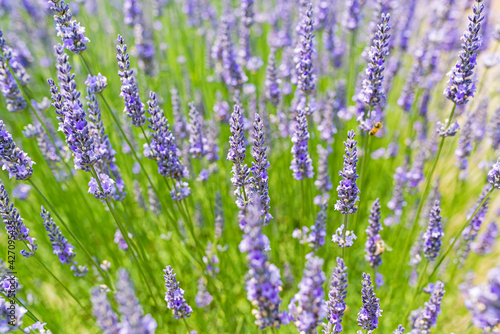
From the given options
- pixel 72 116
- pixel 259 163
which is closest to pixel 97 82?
pixel 72 116

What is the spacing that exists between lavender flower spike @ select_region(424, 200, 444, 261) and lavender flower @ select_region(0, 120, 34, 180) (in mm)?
2759

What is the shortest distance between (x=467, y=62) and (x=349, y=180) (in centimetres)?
109

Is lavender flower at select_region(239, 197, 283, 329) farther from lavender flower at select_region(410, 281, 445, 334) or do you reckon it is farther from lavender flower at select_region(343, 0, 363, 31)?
lavender flower at select_region(343, 0, 363, 31)

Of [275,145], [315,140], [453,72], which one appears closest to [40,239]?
[275,145]

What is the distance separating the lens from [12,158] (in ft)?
7.82

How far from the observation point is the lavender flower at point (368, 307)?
211cm

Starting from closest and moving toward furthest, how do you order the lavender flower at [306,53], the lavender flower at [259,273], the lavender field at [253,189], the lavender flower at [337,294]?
the lavender flower at [259,273] < the lavender flower at [337,294] < the lavender field at [253,189] < the lavender flower at [306,53]

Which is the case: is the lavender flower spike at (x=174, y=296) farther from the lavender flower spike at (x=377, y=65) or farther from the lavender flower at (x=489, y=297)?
the lavender flower spike at (x=377, y=65)

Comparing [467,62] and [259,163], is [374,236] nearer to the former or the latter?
[259,163]

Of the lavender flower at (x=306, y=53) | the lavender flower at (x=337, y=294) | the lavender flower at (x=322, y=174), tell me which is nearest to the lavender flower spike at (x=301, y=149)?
the lavender flower at (x=306, y=53)

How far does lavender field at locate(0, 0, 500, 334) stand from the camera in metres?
2.22

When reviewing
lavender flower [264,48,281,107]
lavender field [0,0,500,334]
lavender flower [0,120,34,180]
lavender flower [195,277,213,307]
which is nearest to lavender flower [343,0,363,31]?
lavender field [0,0,500,334]

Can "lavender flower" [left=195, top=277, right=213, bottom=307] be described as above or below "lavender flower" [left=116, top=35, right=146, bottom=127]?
below

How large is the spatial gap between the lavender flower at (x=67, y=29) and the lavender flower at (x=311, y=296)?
6.69 feet
